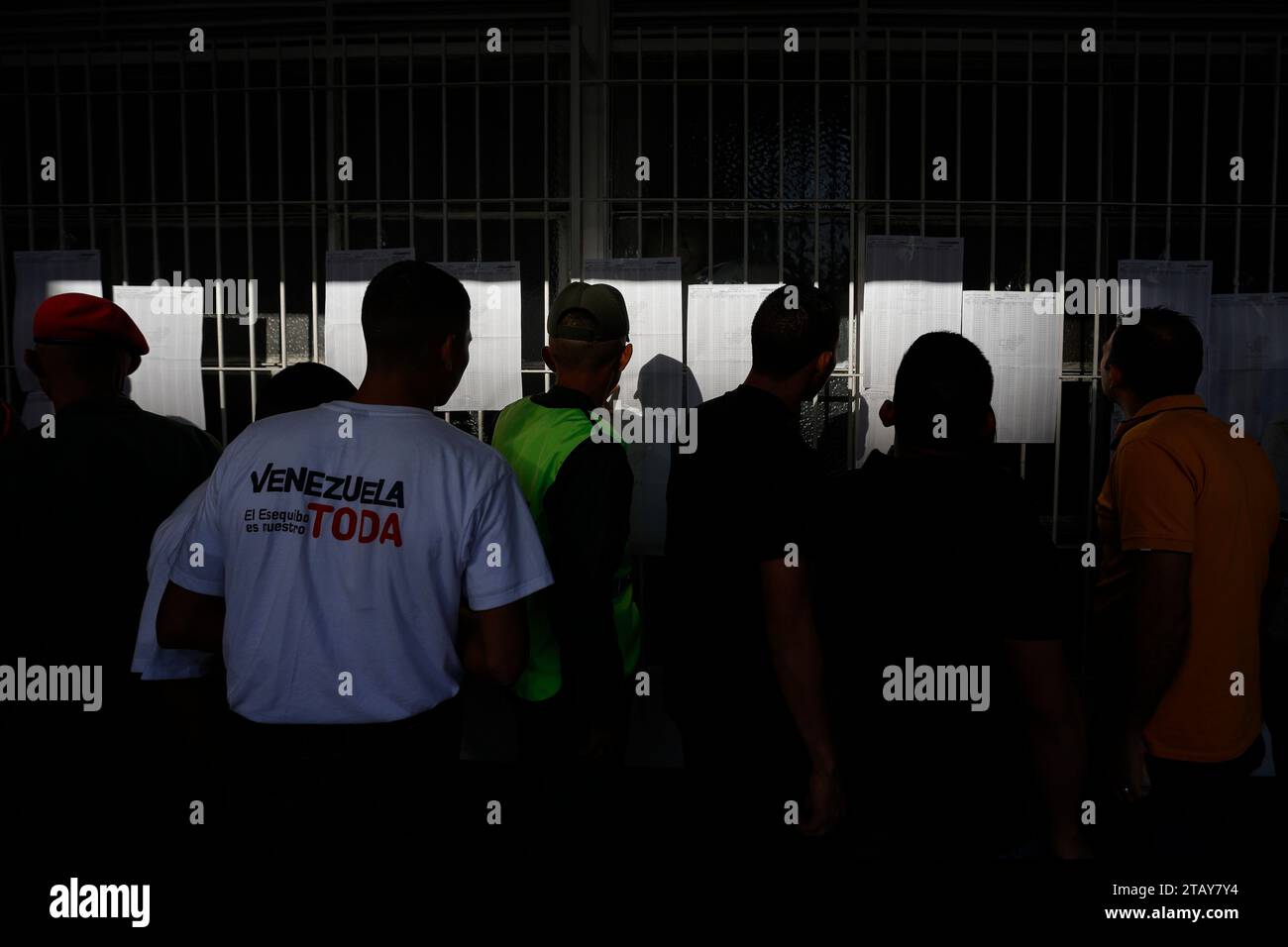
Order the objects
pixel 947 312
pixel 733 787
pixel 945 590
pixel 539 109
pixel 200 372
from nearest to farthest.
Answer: pixel 945 590
pixel 733 787
pixel 947 312
pixel 200 372
pixel 539 109

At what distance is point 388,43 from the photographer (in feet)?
13.6

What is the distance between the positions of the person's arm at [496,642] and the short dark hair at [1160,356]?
1735mm

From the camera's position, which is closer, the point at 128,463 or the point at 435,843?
the point at 435,843

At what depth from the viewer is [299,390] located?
2367 millimetres

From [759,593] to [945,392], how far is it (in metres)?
0.63

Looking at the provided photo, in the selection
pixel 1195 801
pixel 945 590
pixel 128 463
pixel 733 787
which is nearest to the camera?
pixel 945 590

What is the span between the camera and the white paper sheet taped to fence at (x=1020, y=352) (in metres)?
3.67

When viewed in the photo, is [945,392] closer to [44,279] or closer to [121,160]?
[121,160]

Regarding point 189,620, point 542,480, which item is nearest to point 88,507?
point 189,620

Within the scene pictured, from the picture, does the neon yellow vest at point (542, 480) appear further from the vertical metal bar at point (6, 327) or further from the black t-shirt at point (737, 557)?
the vertical metal bar at point (6, 327)
